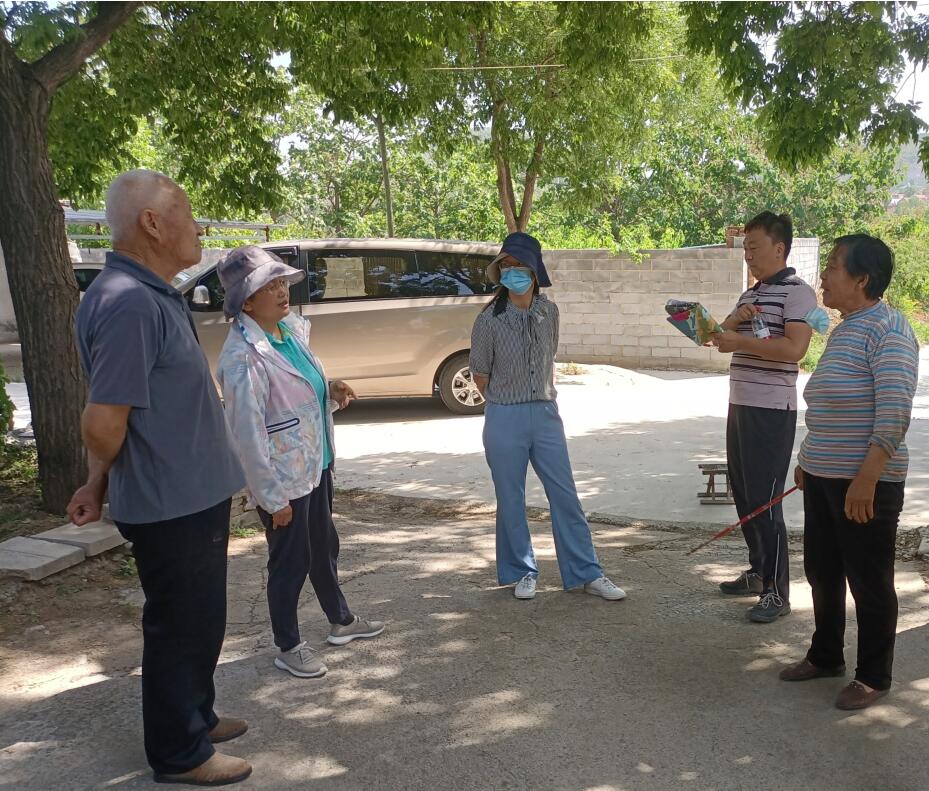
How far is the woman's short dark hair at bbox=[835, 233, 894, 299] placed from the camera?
3404 millimetres

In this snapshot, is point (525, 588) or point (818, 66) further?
point (818, 66)

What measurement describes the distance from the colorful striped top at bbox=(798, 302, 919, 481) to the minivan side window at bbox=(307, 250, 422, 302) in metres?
Answer: 7.05

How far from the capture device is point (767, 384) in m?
4.32

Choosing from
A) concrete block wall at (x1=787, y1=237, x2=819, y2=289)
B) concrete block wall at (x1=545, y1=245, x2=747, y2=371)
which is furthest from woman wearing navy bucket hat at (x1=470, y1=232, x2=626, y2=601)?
concrete block wall at (x1=787, y1=237, x2=819, y2=289)

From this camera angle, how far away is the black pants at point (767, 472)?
433cm

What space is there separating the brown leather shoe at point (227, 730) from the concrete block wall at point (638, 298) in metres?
10.9

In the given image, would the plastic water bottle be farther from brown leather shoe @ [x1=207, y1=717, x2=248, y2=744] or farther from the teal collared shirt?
brown leather shoe @ [x1=207, y1=717, x2=248, y2=744]

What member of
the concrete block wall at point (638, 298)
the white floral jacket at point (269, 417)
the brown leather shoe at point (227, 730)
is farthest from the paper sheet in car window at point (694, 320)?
the concrete block wall at point (638, 298)

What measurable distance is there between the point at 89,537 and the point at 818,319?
3.95 metres

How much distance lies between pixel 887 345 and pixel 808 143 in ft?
10.7

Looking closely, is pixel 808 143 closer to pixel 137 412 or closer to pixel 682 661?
pixel 682 661

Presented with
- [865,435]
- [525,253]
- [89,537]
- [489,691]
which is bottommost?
[489,691]

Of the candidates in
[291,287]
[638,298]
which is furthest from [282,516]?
[638,298]

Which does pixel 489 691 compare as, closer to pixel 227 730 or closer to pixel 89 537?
pixel 227 730
